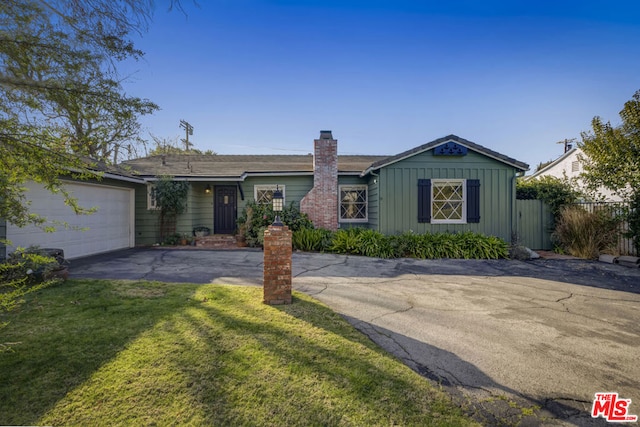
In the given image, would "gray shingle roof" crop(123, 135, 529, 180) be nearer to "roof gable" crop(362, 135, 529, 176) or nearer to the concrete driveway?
"roof gable" crop(362, 135, 529, 176)

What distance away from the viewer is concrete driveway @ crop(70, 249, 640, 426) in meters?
2.21

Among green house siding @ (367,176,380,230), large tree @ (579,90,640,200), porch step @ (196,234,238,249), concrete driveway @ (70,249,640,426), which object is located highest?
large tree @ (579,90,640,200)

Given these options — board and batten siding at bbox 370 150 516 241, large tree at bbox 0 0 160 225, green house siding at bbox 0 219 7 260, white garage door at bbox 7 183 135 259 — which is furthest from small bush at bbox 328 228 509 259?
green house siding at bbox 0 219 7 260

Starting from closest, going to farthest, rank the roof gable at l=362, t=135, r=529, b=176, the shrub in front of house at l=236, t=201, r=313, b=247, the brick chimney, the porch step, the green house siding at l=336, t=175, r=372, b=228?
the roof gable at l=362, t=135, r=529, b=176 < the shrub in front of house at l=236, t=201, r=313, b=247 < the porch step < the brick chimney < the green house siding at l=336, t=175, r=372, b=228

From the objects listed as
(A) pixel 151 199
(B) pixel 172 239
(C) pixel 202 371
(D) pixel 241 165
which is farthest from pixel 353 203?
(C) pixel 202 371

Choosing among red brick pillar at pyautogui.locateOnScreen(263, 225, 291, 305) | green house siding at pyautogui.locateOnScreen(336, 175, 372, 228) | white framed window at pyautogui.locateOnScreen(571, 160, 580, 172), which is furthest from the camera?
white framed window at pyautogui.locateOnScreen(571, 160, 580, 172)

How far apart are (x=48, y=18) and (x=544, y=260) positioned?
11.3 meters

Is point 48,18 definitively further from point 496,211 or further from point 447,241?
point 496,211

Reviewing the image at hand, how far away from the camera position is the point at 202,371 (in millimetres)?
2330

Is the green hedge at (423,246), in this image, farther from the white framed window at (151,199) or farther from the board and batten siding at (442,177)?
the white framed window at (151,199)

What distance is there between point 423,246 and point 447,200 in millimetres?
2328

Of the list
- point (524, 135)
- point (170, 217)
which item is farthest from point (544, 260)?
point (170, 217)

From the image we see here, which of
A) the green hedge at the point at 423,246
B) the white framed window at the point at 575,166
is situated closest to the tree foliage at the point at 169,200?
the green hedge at the point at 423,246

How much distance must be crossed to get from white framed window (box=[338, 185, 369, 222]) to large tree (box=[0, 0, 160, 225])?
28.9ft
